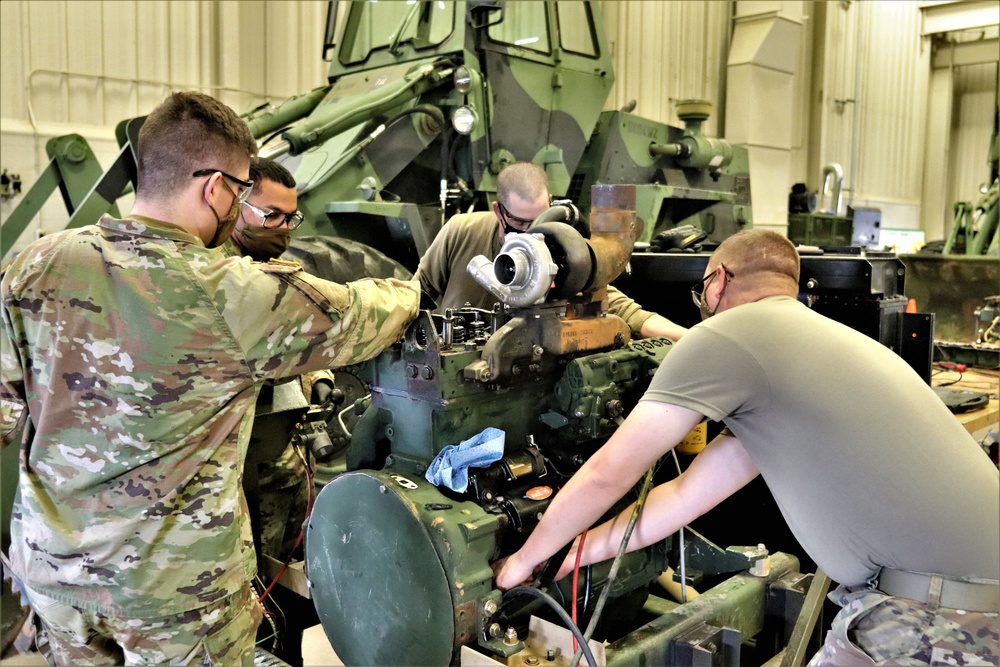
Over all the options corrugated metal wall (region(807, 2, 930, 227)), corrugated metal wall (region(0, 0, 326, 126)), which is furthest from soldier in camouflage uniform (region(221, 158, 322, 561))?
corrugated metal wall (region(807, 2, 930, 227))

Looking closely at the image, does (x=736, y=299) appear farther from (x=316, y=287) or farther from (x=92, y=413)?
(x=92, y=413)

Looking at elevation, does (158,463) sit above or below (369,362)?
below

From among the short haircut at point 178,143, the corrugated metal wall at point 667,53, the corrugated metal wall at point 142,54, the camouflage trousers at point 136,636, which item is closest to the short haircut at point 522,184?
the short haircut at point 178,143

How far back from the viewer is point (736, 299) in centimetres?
210

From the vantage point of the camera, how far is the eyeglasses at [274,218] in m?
2.67

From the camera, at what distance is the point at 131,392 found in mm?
1792

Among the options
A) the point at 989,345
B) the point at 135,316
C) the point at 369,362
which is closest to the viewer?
the point at 135,316

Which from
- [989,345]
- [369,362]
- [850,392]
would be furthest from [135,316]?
[989,345]

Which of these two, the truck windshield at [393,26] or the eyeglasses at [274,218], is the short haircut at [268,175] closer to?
the eyeglasses at [274,218]

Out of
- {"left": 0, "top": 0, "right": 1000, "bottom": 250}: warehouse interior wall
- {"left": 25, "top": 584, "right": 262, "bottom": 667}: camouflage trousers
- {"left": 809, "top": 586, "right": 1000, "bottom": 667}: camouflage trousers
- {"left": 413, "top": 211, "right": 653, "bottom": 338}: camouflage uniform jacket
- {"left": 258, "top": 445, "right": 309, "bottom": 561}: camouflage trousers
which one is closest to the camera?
{"left": 809, "top": 586, "right": 1000, "bottom": 667}: camouflage trousers

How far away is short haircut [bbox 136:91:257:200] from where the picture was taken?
75.2 inches

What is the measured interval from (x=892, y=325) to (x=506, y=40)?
3.18 metres

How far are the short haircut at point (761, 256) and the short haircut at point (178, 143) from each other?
1218mm

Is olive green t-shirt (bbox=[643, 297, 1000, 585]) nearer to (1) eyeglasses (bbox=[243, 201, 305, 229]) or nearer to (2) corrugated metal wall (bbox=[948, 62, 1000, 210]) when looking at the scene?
(1) eyeglasses (bbox=[243, 201, 305, 229])
